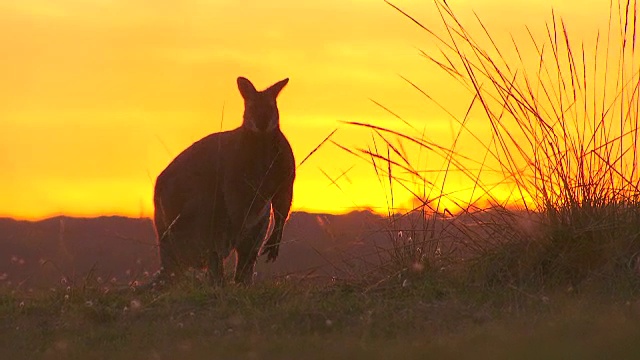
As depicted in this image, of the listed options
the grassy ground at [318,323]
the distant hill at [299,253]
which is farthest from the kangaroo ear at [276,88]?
the grassy ground at [318,323]

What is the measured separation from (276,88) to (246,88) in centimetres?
23

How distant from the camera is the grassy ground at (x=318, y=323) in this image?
14.2 ft

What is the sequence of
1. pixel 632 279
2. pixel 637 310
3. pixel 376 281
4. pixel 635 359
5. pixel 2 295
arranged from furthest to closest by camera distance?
pixel 2 295 < pixel 376 281 < pixel 632 279 < pixel 637 310 < pixel 635 359

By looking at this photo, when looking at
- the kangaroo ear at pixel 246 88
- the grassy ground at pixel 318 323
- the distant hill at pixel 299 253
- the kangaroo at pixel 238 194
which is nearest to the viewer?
the grassy ground at pixel 318 323

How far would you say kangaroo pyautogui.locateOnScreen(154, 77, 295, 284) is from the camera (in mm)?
8617

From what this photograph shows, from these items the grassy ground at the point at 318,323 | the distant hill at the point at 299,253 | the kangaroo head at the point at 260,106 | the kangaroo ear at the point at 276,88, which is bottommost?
the grassy ground at the point at 318,323

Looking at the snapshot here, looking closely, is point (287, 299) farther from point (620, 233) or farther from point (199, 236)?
point (199, 236)

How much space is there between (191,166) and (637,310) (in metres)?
4.81

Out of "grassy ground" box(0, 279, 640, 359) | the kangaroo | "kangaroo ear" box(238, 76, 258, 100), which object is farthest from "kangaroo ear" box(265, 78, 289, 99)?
"grassy ground" box(0, 279, 640, 359)

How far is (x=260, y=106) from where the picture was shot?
8695mm

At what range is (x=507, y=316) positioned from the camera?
5406mm

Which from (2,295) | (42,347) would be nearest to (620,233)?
(42,347)

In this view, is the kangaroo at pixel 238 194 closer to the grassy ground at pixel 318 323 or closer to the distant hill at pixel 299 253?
the distant hill at pixel 299 253

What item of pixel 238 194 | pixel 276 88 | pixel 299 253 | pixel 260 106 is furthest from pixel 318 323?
pixel 299 253
